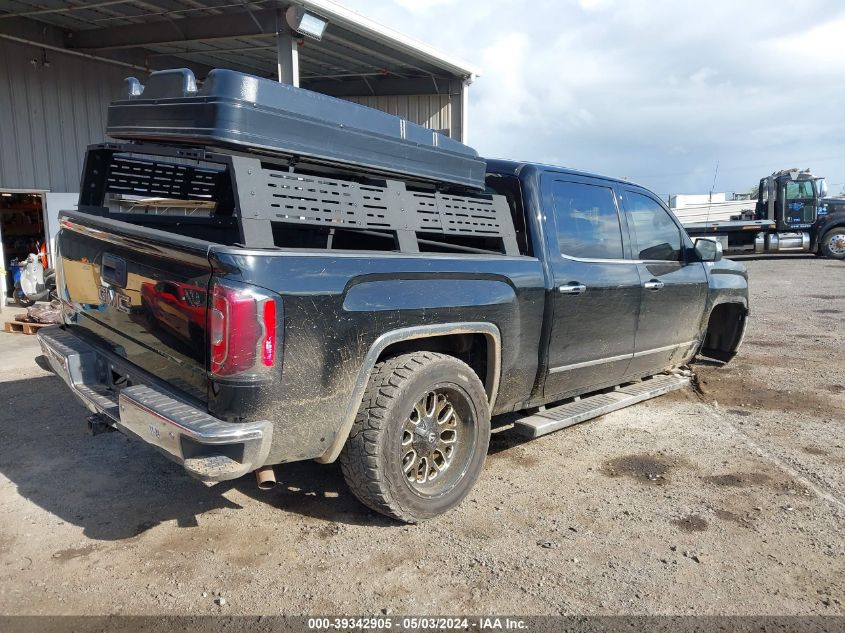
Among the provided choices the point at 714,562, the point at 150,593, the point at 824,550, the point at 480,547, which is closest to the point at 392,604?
the point at 480,547

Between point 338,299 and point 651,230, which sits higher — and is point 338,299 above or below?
below

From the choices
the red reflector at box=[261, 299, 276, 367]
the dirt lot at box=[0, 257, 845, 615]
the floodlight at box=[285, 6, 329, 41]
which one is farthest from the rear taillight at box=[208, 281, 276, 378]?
the floodlight at box=[285, 6, 329, 41]

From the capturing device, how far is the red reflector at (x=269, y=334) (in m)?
2.55

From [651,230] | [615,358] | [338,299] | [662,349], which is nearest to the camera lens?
[338,299]

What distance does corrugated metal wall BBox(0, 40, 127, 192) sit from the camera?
33.4 ft

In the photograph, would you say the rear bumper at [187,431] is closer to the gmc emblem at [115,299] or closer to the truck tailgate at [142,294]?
the truck tailgate at [142,294]

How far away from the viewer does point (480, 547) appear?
10.3 feet

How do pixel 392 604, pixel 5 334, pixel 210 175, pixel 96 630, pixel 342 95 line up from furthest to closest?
pixel 342 95
pixel 5 334
pixel 210 175
pixel 392 604
pixel 96 630

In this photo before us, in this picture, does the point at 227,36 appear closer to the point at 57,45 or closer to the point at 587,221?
the point at 57,45

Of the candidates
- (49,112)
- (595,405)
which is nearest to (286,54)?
(49,112)

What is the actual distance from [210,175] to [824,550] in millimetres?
4472

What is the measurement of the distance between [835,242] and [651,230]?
20.2m

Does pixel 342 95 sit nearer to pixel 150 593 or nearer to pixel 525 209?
pixel 525 209

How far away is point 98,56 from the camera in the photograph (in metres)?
11.4
